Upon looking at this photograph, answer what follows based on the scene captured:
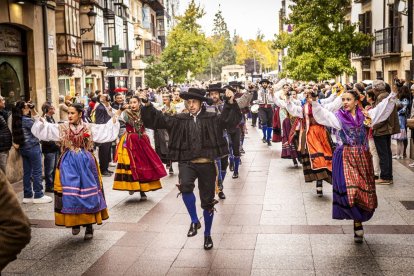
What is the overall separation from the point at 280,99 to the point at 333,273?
4371mm

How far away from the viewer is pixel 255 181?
1119 cm

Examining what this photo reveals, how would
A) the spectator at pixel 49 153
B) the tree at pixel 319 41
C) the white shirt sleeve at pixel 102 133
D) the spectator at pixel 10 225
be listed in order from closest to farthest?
1. the spectator at pixel 10 225
2. the white shirt sleeve at pixel 102 133
3. the spectator at pixel 49 153
4. the tree at pixel 319 41

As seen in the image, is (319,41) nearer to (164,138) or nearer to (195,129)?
(164,138)

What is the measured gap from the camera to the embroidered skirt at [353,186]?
21.7 feet

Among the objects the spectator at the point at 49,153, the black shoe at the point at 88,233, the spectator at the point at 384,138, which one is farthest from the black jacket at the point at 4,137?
the spectator at the point at 384,138

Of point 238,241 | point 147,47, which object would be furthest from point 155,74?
point 238,241

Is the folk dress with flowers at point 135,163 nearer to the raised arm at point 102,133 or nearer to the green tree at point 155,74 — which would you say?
the raised arm at point 102,133

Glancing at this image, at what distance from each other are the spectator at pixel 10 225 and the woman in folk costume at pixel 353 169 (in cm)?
483

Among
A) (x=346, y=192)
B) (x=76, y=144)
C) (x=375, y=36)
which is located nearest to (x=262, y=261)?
(x=346, y=192)

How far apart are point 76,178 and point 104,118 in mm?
5510

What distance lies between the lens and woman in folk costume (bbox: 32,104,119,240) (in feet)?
23.0

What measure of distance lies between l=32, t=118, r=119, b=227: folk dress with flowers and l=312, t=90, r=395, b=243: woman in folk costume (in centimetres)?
297

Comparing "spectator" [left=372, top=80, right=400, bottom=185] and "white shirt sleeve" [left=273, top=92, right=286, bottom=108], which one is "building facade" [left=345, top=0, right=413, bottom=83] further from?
"white shirt sleeve" [left=273, top=92, right=286, bottom=108]

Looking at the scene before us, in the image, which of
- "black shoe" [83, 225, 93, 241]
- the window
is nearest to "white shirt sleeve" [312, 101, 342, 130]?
"black shoe" [83, 225, 93, 241]
